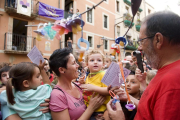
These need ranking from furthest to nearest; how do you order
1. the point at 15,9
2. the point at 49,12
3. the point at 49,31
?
the point at 49,12 → the point at 15,9 → the point at 49,31

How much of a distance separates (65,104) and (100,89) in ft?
1.42

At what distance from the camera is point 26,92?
4.40ft

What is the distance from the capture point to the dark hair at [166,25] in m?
0.86

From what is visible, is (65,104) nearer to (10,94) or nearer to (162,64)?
(10,94)

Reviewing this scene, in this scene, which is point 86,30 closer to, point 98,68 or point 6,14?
point 6,14

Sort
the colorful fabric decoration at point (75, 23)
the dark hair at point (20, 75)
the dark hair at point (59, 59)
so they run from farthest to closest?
the colorful fabric decoration at point (75, 23)
the dark hair at point (59, 59)
the dark hair at point (20, 75)

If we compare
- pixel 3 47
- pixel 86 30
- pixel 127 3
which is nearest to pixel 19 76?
pixel 3 47

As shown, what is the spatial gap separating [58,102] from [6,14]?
10228 millimetres

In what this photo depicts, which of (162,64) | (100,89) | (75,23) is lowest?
(100,89)

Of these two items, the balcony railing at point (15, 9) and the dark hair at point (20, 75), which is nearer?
the dark hair at point (20, 75)

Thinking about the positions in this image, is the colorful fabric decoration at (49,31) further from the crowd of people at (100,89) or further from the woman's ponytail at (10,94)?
the woman's ponytail at (10,94)

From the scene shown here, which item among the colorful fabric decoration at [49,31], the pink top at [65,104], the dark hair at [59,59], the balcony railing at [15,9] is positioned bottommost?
the pink top at [65,104]

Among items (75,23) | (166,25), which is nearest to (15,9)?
(75,23)

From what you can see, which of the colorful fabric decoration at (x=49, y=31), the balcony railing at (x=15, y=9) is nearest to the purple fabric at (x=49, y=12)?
the balcony railing at (x=15, y=9)
